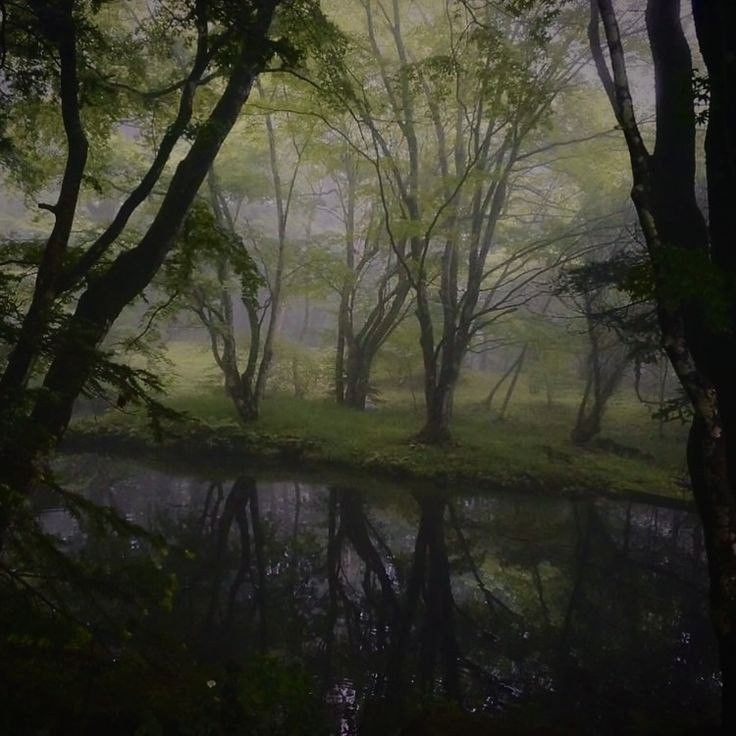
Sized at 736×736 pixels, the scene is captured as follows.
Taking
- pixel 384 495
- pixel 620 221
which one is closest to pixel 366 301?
pixel 620 221

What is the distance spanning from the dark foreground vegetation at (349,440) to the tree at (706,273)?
29mm

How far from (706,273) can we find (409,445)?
10889 mm

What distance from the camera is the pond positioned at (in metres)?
4.92

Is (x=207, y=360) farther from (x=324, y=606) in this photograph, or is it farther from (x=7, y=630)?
(x=7, y=630)

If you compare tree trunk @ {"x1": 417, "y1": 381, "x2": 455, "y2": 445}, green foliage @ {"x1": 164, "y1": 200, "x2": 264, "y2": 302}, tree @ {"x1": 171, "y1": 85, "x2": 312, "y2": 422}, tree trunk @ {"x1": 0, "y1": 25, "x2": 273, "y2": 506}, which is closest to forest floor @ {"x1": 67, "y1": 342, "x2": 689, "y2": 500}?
tree trunk @ {"x1": 417, "y1": 381, "x2": 455, "y2": 445}

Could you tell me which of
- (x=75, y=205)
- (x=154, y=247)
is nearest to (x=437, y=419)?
(x=154, y=247)

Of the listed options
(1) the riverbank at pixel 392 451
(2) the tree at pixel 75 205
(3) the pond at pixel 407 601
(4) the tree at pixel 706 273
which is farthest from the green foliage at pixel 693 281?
(1) the riverbank at pixel 392 451

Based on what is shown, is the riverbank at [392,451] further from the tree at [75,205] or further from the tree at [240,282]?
the tree at [75,205]

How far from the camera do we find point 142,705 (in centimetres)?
289

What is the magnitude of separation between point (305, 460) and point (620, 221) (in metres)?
16.9

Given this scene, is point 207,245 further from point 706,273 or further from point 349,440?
point 349,440

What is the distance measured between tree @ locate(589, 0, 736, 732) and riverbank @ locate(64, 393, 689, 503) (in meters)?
8.19

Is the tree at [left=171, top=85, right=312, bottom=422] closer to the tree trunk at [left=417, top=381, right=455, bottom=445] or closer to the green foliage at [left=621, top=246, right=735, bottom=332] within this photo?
the tree trunk at [left=417, top=381, right=455, bottom=445]

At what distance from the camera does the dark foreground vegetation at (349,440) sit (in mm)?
3535
